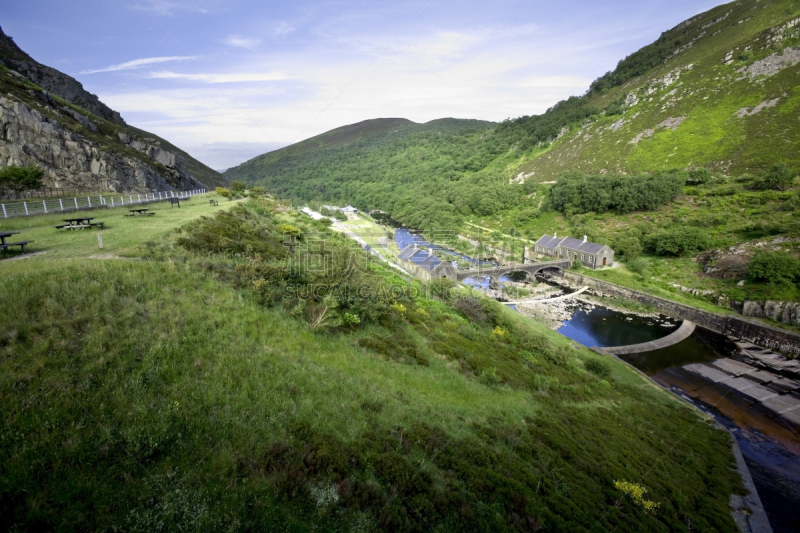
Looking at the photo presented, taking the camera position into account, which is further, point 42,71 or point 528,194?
point 528,194

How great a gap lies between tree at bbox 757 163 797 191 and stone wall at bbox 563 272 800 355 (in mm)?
34901

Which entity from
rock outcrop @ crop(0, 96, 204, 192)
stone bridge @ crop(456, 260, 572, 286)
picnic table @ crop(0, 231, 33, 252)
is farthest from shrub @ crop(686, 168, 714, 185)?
rock outcrop @ crop(0, 96, 204, 192)

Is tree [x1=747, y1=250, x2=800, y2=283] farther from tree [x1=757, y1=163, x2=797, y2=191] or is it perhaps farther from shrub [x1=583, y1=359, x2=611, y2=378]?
shrub [x1=583, y1=359, x2=611, y2=378]

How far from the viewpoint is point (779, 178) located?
55000mm

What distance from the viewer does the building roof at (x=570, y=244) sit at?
5819cm

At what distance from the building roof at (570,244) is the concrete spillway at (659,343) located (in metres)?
21.5

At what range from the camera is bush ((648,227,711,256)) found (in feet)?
164

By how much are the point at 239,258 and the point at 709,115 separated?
379ft

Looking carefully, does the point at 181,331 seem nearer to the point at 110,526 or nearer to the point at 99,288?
the point at 99,288

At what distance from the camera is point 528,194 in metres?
97.3

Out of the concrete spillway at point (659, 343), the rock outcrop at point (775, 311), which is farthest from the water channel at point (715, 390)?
the rock outcrop at point (775, 311)

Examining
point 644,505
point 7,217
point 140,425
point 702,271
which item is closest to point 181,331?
point 140,425

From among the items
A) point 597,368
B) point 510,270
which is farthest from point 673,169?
point 597,368

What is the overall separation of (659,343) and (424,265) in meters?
28.5
